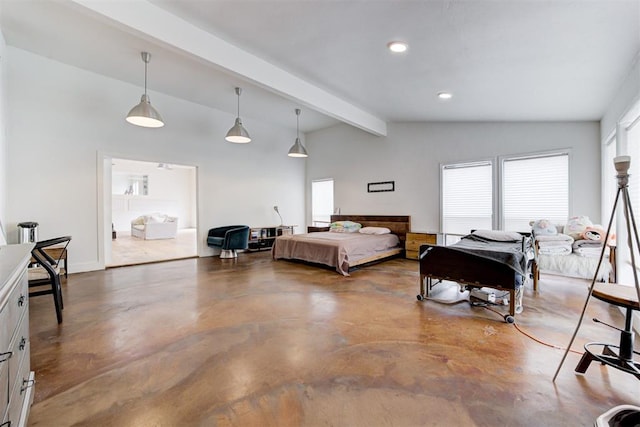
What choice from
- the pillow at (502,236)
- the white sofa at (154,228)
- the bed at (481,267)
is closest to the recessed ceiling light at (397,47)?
the bed at (481,267)

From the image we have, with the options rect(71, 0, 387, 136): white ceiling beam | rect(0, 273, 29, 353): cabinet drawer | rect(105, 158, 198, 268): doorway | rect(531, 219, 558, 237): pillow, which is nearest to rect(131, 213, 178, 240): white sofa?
rect(105, 158, 198, 268): doorway

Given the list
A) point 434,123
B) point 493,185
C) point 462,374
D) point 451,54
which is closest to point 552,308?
point 462,374

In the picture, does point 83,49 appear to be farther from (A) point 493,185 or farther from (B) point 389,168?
(A) point 493,185

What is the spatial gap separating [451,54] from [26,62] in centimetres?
602

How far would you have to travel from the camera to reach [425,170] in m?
6.05

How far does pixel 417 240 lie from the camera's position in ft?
19.3

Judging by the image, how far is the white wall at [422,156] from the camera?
4.36 metres

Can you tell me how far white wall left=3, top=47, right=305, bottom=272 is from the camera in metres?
4.29

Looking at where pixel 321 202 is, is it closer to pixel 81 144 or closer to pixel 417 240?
pixel 417 240

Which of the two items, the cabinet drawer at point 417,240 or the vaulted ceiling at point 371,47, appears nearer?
the vaulted ceiling at point 371,47

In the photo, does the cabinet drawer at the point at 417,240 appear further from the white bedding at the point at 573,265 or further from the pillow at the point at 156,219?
the pillow at the point at 156,219

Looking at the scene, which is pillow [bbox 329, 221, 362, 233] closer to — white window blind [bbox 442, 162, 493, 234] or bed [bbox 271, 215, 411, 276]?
bed [bbox 271, 215, 411, 276]

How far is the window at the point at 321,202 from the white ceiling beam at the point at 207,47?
3.40 m

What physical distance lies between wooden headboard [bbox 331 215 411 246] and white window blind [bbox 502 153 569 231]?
6.13 feet
